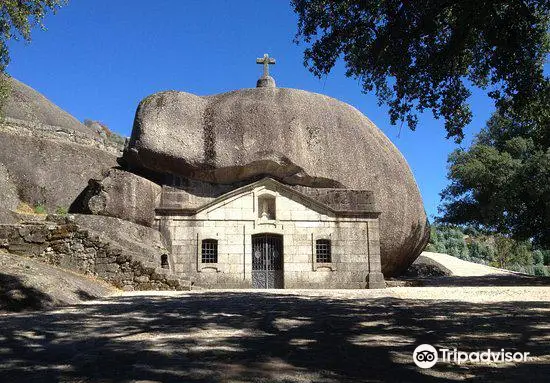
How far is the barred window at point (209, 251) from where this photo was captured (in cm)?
1758

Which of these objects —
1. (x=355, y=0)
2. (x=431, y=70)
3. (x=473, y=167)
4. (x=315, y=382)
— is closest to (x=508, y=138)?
(x=473, y=167)

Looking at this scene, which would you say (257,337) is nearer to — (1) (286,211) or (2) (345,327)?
(2) (345,327)

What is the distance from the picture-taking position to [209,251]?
17688 millimetres

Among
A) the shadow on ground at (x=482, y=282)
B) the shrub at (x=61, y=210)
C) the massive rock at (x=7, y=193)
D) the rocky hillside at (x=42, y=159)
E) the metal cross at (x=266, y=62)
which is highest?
the metal cross at (x=266, y=62)

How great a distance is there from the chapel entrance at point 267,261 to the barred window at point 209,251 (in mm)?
1517

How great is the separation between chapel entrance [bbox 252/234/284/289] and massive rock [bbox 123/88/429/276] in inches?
105

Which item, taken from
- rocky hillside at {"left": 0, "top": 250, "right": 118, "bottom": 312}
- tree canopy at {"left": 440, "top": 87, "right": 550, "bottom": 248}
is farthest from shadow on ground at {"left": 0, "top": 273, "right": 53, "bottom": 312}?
tree canopy at {"left": 440, "top": 87, "right": 550, "bottom": 248}

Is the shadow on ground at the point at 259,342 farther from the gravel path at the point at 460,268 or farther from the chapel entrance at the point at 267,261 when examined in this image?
the gravel path at the point at 460,268

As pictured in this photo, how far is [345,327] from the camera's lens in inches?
226

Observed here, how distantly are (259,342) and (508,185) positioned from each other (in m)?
17.5

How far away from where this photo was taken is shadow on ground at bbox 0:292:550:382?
3.49 meters

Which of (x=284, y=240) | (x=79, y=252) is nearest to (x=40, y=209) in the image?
(x=79, y=252)

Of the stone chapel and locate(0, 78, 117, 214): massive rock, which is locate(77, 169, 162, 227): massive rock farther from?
locate(0, 78, 117, 214): massive rock

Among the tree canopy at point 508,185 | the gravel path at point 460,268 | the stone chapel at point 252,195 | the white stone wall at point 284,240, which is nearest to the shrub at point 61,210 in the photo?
the stone chapel at point 252,195
